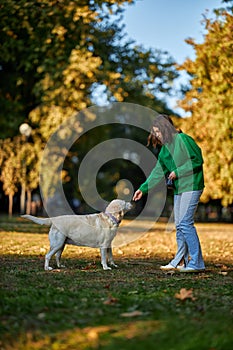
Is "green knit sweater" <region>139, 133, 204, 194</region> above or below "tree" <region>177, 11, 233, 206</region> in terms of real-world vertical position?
below

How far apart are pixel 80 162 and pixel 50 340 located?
95.3 feet

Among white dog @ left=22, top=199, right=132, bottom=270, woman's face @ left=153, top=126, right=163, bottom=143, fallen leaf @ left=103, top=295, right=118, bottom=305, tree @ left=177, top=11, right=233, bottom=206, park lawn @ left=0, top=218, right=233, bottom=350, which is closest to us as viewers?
park lawn @ left=0, top=218, right=233, bottom=350

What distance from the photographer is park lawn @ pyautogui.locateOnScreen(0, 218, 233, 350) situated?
13.0ft

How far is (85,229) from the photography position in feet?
26.4

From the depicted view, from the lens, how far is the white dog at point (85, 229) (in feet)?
26.1

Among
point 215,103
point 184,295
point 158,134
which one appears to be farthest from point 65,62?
point 184,295

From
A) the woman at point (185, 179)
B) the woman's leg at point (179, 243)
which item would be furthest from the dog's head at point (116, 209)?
the woman's leg at point (179, 243)

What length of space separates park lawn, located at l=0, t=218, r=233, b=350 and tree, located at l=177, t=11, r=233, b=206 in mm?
13598

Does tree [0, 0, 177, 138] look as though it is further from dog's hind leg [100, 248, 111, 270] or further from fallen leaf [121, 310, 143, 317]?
fallen leaf [121, 310, 143, 317]

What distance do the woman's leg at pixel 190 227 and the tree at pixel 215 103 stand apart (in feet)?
41.5

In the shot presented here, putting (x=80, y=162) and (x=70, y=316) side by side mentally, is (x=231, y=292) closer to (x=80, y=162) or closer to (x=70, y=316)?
(x=70, y=316)

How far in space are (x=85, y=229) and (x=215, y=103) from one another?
15.3 metres

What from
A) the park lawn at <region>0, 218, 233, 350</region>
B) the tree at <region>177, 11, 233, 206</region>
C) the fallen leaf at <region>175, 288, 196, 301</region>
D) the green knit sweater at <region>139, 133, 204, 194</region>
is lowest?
the park lawn at <region>0, 218, 233, 350</region>

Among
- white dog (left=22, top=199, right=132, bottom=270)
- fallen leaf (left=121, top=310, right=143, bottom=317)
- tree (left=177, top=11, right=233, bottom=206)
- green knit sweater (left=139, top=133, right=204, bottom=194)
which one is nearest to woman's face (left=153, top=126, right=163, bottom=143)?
green knit sweater (left=139, top=133, right=204, bottom=194)
